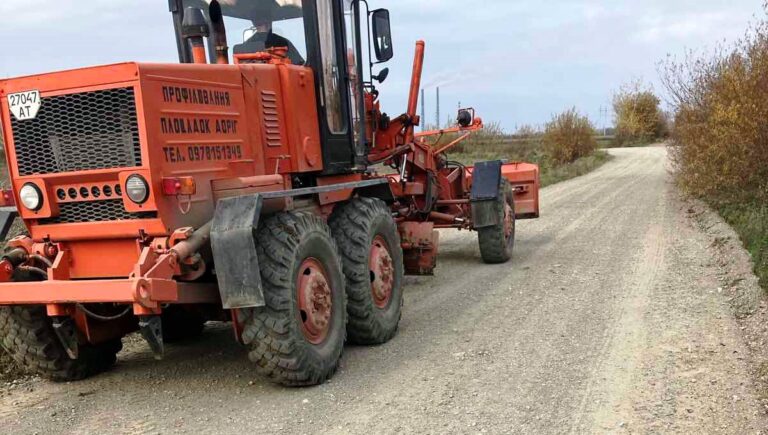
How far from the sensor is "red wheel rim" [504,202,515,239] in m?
9.39

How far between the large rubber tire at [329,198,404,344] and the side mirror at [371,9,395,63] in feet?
4.99

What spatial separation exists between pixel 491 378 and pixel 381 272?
149 centimetres

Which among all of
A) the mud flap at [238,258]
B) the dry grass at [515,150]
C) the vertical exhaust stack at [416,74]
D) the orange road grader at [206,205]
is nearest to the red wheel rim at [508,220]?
the vertical exhaust stack at [416,74]

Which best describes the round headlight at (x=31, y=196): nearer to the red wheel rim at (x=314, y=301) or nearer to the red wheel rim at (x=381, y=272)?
the red wheel rim at (x=314, y=301)

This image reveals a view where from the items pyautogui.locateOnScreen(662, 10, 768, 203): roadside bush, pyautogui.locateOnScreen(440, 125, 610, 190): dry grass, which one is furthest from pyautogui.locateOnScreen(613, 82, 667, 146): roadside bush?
pyautogui.locateOnScreen(662, 10, 768, 203): roadside bush

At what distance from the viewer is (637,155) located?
3503 centimetres

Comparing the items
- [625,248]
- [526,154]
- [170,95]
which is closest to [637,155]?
[526,154]

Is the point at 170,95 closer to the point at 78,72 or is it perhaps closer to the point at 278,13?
the point at 78,72

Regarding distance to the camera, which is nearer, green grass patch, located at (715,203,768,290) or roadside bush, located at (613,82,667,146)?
green grass patch, located at (715,203,768,290)

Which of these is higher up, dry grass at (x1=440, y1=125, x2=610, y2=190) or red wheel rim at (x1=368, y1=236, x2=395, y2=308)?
dry grass at (x1=440, y1=125, x2=610, y2=190)

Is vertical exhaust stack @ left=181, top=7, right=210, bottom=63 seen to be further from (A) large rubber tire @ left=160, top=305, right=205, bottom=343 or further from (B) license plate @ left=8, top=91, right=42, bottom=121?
(A) large rubber tire @ left=160, top=305, right=205, bottom=343

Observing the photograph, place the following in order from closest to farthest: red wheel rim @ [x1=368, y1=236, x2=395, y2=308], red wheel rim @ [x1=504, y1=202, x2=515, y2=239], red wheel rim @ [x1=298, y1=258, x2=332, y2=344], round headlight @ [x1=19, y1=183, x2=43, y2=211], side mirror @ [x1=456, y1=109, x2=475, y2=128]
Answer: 1. round headlight @ [x1=19, y1=183, x2=43, y2=211]
2. red wheel rim @ [x1=298, y1=258, x2=332, y2=344]
3. red wheel rim @ [x1=368, y1=236, x2=395, y2=308]
4. side mirror @ [x1=456, y1=109, x2=475, y2=128]
5. red wheel rim @ [x1=504, y1=202, x2=515, y2=239]

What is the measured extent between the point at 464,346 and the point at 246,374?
68.2 inches

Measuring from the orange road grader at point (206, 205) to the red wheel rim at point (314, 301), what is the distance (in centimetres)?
1
